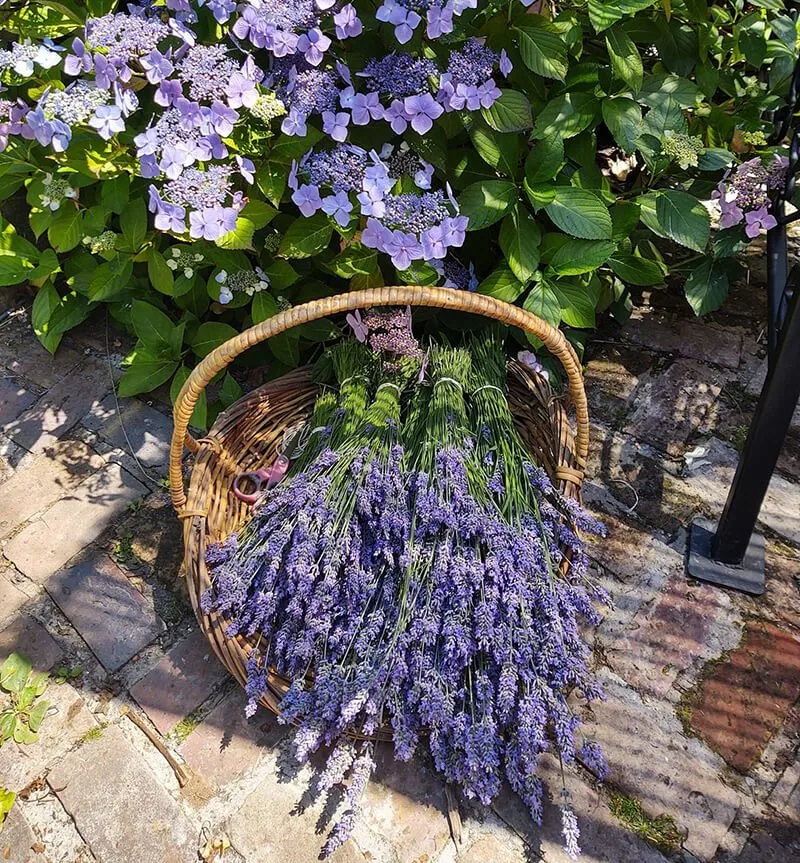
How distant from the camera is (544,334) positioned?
150 cm

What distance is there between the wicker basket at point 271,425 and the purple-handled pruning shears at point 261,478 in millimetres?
27

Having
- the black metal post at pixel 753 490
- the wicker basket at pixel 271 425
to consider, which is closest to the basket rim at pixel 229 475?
the wicker basket at pixel 271 425

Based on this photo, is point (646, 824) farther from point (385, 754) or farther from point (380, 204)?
point (380, 204)

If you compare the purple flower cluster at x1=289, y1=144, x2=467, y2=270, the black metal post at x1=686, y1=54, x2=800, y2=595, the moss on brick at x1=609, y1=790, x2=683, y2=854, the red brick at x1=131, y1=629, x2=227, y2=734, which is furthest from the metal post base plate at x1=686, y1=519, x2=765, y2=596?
the red brick at x1=131, y1=629, x2=227, y2=734

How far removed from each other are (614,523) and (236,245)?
1.14 meters

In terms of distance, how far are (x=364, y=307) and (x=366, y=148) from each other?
448 millimetres

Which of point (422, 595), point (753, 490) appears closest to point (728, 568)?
point (753, 490)

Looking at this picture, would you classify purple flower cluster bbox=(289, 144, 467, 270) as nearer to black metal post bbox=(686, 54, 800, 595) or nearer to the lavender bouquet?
the lavender bouquet

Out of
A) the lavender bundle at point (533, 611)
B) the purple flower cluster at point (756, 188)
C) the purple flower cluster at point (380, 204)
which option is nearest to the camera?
the lavender bundle at point (533, 611)

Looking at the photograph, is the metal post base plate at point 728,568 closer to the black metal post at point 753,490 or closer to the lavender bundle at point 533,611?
the black metal post at point 753,490

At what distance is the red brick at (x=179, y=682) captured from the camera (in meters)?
1.57

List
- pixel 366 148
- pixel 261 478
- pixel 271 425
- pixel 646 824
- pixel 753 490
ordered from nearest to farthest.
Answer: pixel 646 824, pixel 753 490, pixel 366 148, pixel 261 478, pixel 271 425

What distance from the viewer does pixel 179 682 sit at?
5.31 feet

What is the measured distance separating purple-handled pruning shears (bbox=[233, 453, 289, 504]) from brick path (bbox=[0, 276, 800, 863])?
0.26 m
